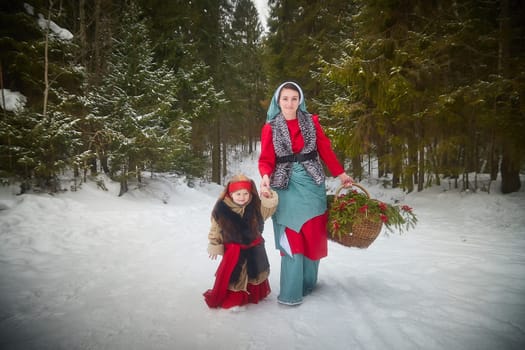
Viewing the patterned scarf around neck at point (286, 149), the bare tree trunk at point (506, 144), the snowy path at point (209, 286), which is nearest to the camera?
the snowy path at point (209, 286)

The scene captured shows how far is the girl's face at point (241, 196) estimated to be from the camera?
270 cm

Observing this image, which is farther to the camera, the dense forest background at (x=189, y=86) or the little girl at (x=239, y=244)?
the dense forest background at (x=189, y=86)

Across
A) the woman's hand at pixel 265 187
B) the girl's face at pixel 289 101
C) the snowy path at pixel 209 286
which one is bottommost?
the snowy path at pixel 209 286

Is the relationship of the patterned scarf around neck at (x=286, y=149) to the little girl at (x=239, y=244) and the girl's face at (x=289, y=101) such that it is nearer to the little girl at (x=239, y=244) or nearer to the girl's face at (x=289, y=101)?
the girl's face at (x=289, y=101)

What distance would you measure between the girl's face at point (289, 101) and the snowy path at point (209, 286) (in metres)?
2.05

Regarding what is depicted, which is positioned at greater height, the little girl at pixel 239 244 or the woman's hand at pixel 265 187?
the woman's hand at pixel 265 187

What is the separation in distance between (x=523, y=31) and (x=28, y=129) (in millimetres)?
13713

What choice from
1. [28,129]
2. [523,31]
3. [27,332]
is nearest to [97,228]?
[28,129]

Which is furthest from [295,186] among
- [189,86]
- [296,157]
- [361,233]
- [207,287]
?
[189,86]

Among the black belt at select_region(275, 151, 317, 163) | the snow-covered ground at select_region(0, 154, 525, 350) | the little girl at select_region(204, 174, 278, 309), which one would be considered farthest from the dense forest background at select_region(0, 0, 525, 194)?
the little girl at select_region(204, 174, 278, 309)

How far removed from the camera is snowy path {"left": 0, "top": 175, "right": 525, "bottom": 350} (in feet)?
7.01

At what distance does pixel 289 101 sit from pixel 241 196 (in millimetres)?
1133

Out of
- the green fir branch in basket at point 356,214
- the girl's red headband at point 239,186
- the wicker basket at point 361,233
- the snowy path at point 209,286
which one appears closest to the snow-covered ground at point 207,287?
the snowy path at point 209,286

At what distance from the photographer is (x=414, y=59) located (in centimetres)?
696
